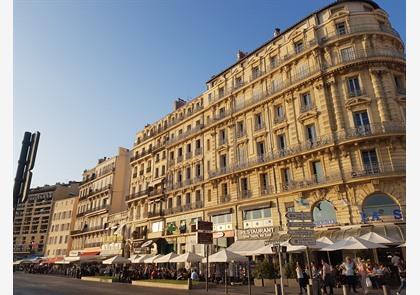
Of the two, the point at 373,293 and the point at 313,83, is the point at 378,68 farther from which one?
the point at 373,293

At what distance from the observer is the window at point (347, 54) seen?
2555 cm

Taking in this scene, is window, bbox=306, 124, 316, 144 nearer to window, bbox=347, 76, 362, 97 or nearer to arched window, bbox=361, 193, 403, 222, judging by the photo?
window, bbox=347, 76, 362, 97

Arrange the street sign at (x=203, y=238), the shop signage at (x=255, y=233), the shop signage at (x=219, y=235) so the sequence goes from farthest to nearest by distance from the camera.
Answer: the shop signage at (x=219, y=235), the shop signage at (x=255, y=233), the street sign at (x=203, y=238)

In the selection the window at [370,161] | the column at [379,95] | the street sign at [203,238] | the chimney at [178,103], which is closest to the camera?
the street sign at [203,238]

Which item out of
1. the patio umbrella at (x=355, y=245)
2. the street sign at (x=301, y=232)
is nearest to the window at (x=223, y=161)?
the patio umbrella at (x=355, y=245)

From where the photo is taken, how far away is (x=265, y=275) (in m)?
→ 20.6

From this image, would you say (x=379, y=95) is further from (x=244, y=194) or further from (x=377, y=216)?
(x=244, y=194)

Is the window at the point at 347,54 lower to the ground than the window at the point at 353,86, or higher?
higher

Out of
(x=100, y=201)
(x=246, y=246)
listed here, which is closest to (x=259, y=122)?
(x=246, y=246)

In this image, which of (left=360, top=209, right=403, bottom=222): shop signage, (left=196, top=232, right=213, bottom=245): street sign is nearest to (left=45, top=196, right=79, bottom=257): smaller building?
(left=196, top=232, right=213, bottom=245): street sign

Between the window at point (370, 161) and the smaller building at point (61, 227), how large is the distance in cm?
5602

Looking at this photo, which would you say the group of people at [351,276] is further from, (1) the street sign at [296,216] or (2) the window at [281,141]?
(2) the window at [281,141]

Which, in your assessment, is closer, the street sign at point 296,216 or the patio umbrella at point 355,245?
the street sign at point 296,216

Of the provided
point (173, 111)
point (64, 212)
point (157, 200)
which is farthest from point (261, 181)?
point (64, 212)
